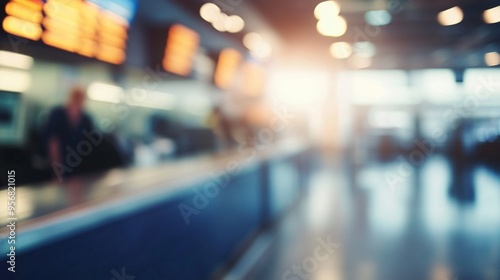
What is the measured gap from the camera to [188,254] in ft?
9.95

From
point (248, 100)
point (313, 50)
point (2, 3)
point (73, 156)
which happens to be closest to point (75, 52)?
point (2, 3)

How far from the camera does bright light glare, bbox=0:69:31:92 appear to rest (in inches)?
188

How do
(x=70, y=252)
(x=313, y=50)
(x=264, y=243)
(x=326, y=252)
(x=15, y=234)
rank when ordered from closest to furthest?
(x=15, y=234) → (x=70, y=252) → (x=326, y=252) → (x=264, y=243) → (x=313, y=50)

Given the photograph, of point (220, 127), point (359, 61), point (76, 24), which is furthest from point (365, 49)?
point (76, 24)

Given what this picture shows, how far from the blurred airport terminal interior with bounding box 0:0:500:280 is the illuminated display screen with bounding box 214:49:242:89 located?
0.10 feet

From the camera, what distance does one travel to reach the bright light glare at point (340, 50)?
10.6 m

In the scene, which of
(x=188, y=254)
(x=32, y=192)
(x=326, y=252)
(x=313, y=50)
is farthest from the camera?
(x=313, y=50)

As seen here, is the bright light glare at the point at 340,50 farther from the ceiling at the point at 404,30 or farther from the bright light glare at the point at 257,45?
the bright light glare at the point at 257,45

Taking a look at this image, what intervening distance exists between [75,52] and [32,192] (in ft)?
3.72

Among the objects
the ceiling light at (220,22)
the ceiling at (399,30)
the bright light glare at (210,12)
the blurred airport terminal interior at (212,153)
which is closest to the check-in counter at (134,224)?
the blurred airport terminal interior at (212,153)

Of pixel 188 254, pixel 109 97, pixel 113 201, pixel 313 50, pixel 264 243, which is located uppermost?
pixel 313 50

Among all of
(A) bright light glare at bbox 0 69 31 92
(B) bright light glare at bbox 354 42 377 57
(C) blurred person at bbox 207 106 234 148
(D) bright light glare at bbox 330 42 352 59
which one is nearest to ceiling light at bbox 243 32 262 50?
(C) blurred person at bbox 207 106 234 148

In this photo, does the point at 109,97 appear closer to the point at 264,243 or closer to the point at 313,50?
the point at 264,243

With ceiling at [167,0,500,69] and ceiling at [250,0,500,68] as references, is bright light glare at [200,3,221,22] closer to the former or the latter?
ceiling at [167,0,500,69]
